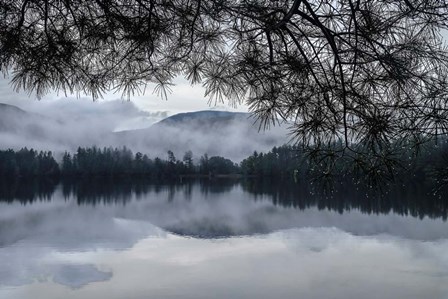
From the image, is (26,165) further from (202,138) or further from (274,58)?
(202,138)

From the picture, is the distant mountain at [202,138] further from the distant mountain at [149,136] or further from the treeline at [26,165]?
the treeline at [26,165]

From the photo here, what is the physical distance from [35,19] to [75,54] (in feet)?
0.69

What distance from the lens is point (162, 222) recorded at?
22250 millimetres

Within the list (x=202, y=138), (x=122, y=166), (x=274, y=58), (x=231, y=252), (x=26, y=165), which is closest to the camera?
(x=274, y=58)

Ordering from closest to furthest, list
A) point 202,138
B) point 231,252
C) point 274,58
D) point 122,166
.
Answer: point 274,58 → point 231,252 → point 122,166 → point 202,138

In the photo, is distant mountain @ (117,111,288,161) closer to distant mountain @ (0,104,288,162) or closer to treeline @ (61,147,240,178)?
distant mountain @ (0,104,288,162)

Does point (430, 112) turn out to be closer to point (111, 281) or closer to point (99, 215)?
point (111, 281)

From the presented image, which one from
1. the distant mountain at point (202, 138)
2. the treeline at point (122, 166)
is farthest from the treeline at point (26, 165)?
the distant mountain at point (202, 138)

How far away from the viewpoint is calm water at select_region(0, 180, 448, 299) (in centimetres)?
1065

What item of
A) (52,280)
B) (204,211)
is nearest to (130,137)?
(204,211)

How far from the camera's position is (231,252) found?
14.8 metres

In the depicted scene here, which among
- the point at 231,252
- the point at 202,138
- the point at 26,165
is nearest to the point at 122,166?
the point at 26,165

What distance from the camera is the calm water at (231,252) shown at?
34.9 ft

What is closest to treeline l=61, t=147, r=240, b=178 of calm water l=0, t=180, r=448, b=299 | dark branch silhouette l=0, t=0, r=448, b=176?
calm water l=0, t=180, r=448, b=299
